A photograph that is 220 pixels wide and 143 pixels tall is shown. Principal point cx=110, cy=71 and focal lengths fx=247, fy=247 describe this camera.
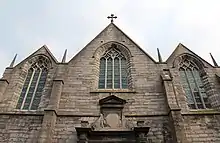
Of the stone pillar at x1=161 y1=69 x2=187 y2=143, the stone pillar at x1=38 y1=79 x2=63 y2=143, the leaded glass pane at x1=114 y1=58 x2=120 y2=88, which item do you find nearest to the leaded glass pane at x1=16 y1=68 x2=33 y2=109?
the stone pillar at x1=38 y1=79 x2=63 y2=143

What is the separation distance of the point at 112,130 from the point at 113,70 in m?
4.48

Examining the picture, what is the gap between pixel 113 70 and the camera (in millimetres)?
14312

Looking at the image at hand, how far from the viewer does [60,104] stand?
12.1 m

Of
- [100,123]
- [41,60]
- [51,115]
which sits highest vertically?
[41,60]

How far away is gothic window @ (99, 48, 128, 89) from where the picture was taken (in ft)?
44.3

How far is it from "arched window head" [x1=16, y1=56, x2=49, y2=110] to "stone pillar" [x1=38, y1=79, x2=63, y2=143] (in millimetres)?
1224

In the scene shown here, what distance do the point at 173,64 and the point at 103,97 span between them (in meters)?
4.84

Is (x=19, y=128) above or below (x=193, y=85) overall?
below

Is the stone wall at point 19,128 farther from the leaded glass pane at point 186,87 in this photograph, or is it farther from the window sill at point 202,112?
the leaded glass pane at point 186,87

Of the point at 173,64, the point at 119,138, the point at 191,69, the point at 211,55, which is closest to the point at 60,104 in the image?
the point at 119,138

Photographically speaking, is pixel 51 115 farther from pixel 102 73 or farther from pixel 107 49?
pixel 107 49

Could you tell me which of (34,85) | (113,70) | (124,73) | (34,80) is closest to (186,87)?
(124,73)

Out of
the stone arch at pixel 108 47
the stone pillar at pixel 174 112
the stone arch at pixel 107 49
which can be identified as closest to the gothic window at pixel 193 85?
the stone pillar at pixel 174 112

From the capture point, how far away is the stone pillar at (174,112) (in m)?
10.2
